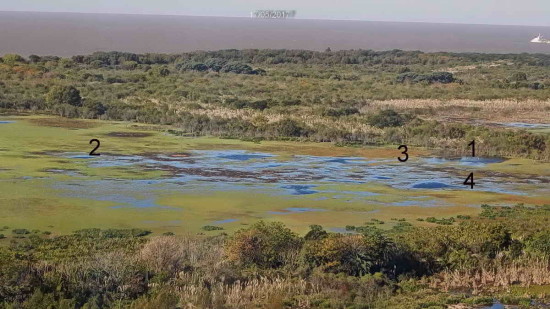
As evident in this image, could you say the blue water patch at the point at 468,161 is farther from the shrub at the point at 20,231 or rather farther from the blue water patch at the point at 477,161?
the shrub at the point at 20,231

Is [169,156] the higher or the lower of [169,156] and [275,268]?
the higher

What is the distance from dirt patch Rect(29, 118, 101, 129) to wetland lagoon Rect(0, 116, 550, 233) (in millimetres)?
1450

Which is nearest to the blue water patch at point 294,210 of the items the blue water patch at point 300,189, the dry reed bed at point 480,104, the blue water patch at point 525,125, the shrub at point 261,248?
the blue water patch at point 300,189

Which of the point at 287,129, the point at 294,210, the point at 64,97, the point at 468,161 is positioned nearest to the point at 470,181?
the point at 468,161

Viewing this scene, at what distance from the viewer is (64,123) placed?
4428 centimetres

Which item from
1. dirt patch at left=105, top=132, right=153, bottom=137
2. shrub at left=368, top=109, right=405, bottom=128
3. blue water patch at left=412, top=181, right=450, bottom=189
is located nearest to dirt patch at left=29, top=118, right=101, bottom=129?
dirt patch at left=105, top=132, right=153, bottom=137

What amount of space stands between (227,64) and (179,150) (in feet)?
158

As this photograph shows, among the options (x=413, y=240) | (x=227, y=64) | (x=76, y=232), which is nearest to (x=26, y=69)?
(x=227, y=64)

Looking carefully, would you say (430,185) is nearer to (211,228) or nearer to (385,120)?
(211,228)

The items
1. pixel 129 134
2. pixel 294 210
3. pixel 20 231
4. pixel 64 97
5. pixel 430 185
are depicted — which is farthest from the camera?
pixel 64 97

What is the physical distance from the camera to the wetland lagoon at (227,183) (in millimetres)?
25422

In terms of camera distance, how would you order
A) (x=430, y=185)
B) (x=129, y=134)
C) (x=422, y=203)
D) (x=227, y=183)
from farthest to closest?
(x=129, y=134)
(x=430, y=185)
(x=227, y=183)
(x=422, y=203)

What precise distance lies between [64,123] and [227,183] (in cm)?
1646

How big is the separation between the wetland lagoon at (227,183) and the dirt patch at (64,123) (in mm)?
1450
